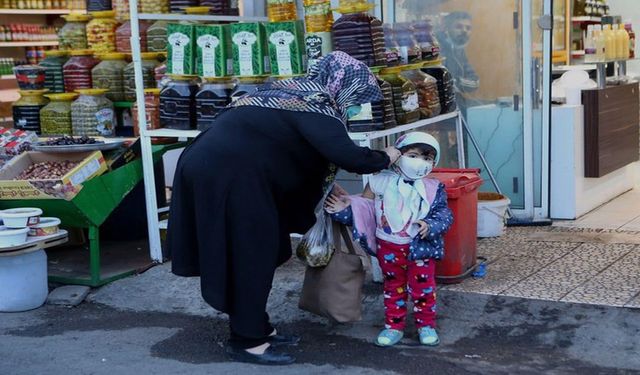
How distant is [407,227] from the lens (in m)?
4.65

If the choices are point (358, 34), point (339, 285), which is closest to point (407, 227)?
point (339, 285)

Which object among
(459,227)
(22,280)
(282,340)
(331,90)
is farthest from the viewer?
(22,280)

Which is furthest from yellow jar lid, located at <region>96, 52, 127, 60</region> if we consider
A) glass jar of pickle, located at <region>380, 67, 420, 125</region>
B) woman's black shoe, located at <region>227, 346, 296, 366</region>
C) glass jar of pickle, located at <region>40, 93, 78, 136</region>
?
woman's black shoe, located at <region>227, 346, 296, 366</region>

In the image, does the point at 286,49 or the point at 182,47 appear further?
the point at 182,47

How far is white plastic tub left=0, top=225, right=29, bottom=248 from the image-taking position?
5543 millimetres

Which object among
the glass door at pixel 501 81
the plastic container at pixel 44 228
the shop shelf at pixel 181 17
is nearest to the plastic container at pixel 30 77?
the shop shelf at pixel 181 17

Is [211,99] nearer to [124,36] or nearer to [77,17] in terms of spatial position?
[124,36]

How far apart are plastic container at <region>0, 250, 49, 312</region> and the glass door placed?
311 cm

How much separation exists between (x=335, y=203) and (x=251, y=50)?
158 cm

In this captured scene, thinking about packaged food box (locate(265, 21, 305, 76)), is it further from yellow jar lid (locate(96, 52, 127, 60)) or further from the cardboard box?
yellow jar lid (locate(96, 52, 127, 60))

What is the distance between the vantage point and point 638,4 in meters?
11.1

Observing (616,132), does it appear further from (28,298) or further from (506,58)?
(28,298)

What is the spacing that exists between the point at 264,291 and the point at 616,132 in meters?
4.18

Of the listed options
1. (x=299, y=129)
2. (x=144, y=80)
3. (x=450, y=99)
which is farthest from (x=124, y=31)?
(x=299, y=129)
